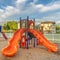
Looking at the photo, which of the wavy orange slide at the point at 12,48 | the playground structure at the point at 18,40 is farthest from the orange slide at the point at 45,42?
the wavy orange slide at the point at 12,48

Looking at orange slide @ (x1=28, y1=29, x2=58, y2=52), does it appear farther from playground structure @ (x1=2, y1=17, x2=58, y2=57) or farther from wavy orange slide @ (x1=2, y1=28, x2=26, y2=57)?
wavy orange slide @ (x1=2, y1=28, x2=26, y2=57)

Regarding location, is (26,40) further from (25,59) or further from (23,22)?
(25,59)

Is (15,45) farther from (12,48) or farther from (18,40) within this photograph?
(18,40)

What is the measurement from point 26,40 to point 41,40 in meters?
1.42

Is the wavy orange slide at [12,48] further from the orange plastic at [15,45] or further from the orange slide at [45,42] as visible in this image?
the orange slide at [45,42]

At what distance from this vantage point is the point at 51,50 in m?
13.5

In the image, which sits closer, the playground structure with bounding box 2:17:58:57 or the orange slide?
the playground structure with bounding box 2:17:58:57

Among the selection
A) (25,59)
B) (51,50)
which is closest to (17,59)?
(25,59)

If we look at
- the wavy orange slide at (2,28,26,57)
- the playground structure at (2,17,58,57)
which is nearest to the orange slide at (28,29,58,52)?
the playground structure at (2,17,58,57)

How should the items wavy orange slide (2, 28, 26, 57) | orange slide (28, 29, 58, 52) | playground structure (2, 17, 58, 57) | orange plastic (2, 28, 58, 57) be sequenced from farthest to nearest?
orange slide (28, 29, 58, 52) → playground structure (2, 17, 58, 57) → orange plastic (2, 28, 58, 57) → wavy orange slide (2, 28, 26, 57)

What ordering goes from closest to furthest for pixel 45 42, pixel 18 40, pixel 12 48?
pixel 12 48
pixel 18 40
pixel 45 42

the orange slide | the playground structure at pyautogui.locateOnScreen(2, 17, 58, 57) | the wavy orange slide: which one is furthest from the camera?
the orange slide

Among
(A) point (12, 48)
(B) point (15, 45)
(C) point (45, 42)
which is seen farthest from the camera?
(C) point (45, 42)

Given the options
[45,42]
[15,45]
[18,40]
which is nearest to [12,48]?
[15,45]
